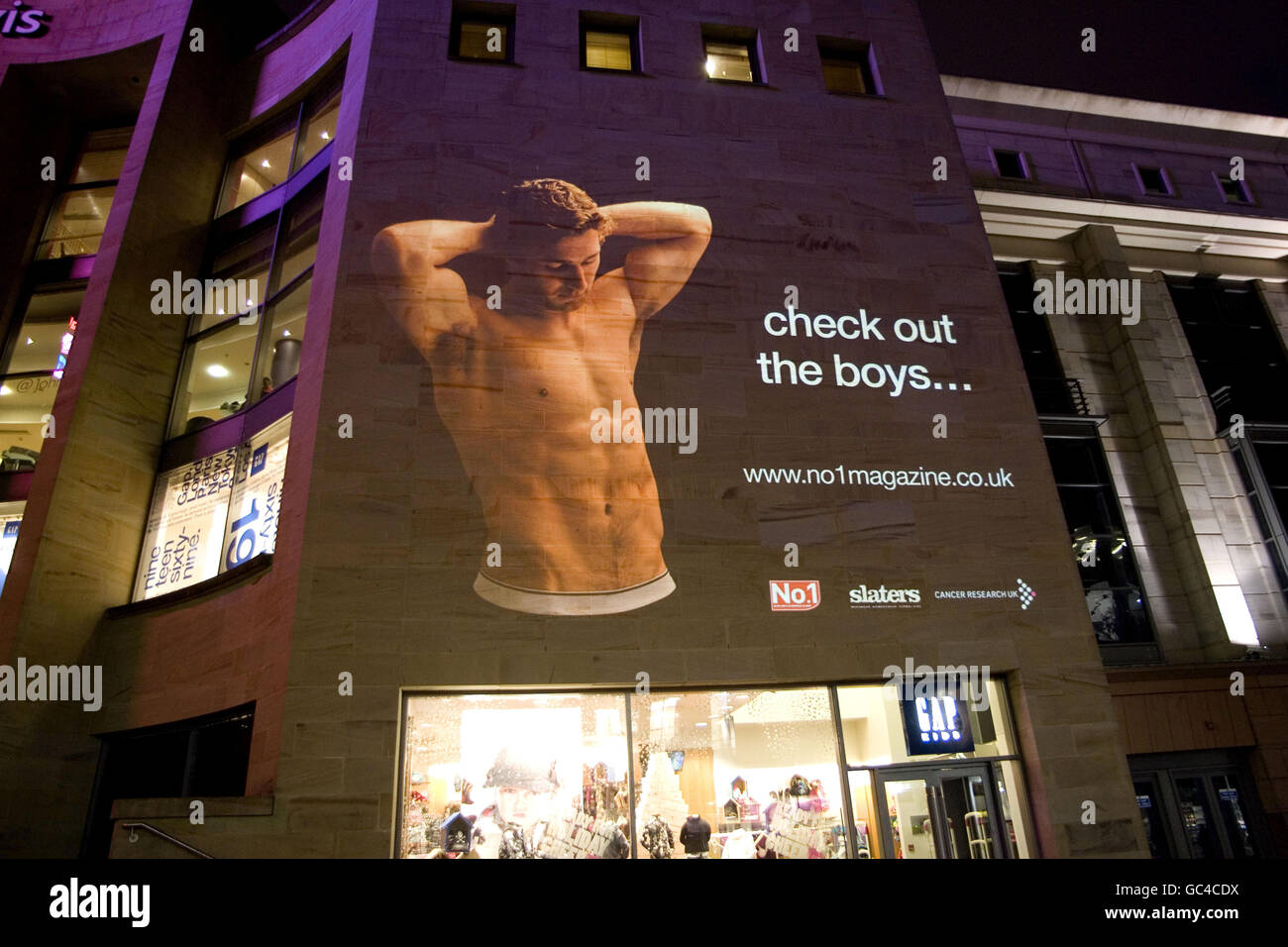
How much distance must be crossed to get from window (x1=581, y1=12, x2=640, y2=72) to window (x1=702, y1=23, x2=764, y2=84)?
1517 mm

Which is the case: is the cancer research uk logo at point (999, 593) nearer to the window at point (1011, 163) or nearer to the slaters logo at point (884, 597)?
the slaters logo at point (884, 597)

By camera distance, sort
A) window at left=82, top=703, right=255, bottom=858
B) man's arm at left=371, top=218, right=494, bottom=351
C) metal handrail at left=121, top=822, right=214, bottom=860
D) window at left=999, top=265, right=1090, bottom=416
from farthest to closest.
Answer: window at left=999, top=265, right=1090, bottom=416, man's arm at left=371, top=218, right=494, bottom=351, window at left=82, top=703, right=255, bottom=858, metal handrail at left=121, top=822, right=214, bottom=860

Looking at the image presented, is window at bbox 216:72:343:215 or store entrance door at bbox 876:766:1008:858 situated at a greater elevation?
window at bbox 216:72:343:215

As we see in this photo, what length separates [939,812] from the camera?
11406 millimetres

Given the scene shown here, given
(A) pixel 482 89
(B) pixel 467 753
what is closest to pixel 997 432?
(B) pixel 467 753

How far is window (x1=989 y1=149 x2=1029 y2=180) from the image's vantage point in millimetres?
22234

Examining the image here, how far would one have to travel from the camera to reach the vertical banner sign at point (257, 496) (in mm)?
13141

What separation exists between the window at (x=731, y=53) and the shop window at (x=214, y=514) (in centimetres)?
1130

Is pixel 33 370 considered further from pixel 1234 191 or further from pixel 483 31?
pixel 1234 191

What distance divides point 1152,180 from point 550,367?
66.4ft

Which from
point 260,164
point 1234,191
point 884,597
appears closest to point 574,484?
point 884,597

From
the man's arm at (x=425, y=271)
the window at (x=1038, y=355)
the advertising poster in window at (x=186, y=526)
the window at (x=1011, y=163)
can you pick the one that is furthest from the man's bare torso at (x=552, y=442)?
the window at (x=1011, y=163)

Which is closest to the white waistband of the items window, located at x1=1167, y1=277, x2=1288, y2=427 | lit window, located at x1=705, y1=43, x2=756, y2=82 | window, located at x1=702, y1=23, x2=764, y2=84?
lit window, located at x1=705, y1=43, x2=756, y2=82

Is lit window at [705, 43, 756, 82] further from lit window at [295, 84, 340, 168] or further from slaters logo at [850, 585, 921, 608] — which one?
slaters logo at [850, 585, 921, 608]
